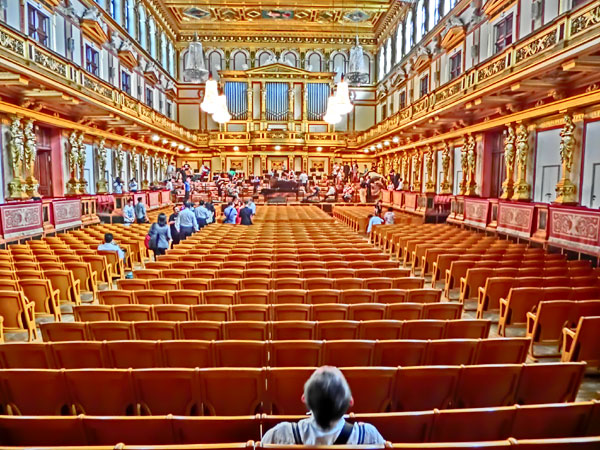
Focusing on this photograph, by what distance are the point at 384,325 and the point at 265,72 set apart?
99.4 ft

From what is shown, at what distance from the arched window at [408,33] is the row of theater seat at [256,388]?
951 inches

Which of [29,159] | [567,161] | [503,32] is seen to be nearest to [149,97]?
[29,159]

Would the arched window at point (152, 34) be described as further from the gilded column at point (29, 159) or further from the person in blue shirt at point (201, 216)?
the person in blue shirt at point (201, 216)

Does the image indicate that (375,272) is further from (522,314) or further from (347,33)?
(347,33)

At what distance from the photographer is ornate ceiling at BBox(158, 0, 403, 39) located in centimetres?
2697

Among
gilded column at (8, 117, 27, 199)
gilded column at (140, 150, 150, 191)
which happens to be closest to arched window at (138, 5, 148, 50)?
gilded column at (140, 150, 150, 191)

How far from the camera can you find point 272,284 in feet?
18.1

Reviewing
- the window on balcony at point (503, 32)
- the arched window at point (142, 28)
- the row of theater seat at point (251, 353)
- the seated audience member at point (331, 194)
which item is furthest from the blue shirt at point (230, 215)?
the arched window at point (142, 28)

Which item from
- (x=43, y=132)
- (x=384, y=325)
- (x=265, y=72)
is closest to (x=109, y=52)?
(x=43, y=132)

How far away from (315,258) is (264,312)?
306 centimetres

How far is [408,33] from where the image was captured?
79.4 feet

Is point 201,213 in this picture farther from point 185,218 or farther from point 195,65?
point 195,65

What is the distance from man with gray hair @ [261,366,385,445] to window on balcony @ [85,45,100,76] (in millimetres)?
18549

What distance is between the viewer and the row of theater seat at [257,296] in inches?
192
